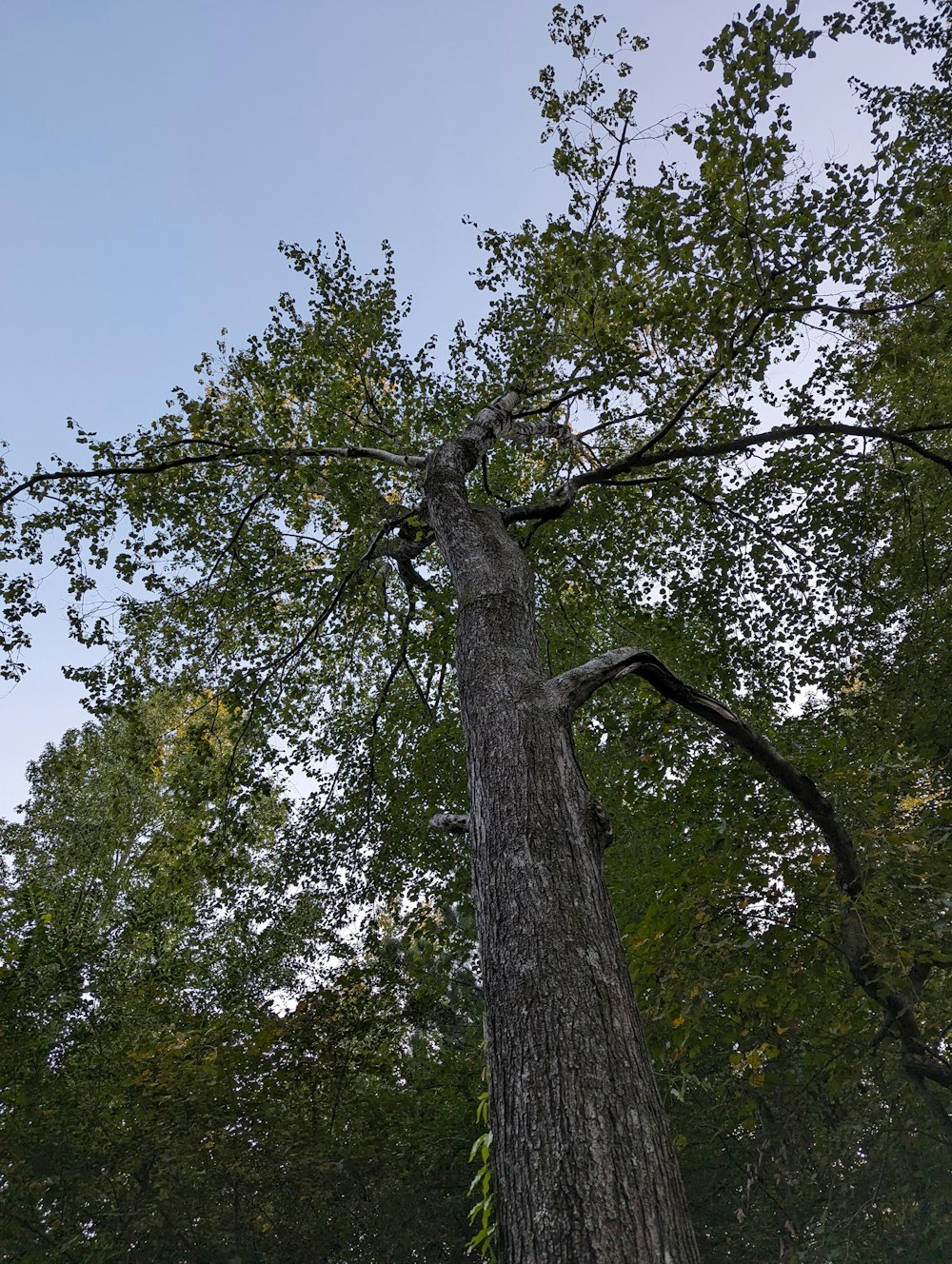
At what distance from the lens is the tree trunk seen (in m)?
1.69

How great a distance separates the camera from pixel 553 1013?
203 centimetres

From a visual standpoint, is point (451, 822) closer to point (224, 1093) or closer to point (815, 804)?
point (815, 804)

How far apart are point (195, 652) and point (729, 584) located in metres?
5.67

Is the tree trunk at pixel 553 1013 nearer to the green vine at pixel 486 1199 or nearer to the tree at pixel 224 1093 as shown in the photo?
the green vine at pixel 486 1199

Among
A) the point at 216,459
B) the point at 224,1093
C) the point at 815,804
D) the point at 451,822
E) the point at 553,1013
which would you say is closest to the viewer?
the point at 553,1013

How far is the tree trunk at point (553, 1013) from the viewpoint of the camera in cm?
169

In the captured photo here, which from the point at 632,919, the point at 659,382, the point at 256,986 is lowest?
the point at 632,919

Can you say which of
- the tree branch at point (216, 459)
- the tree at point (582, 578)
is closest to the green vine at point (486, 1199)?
the tree at point (582, 578)

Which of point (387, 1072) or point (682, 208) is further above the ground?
point (682, 208)

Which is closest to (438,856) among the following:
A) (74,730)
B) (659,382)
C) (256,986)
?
(256,986)

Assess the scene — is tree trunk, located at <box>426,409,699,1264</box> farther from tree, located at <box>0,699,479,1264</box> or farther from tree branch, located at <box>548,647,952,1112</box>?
tree, located at <box>0,699,479,1264</box>

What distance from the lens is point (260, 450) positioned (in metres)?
6.13

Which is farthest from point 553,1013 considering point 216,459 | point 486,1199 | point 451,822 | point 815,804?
point 216,459

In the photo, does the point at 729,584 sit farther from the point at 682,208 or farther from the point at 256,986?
the point at 256,986
